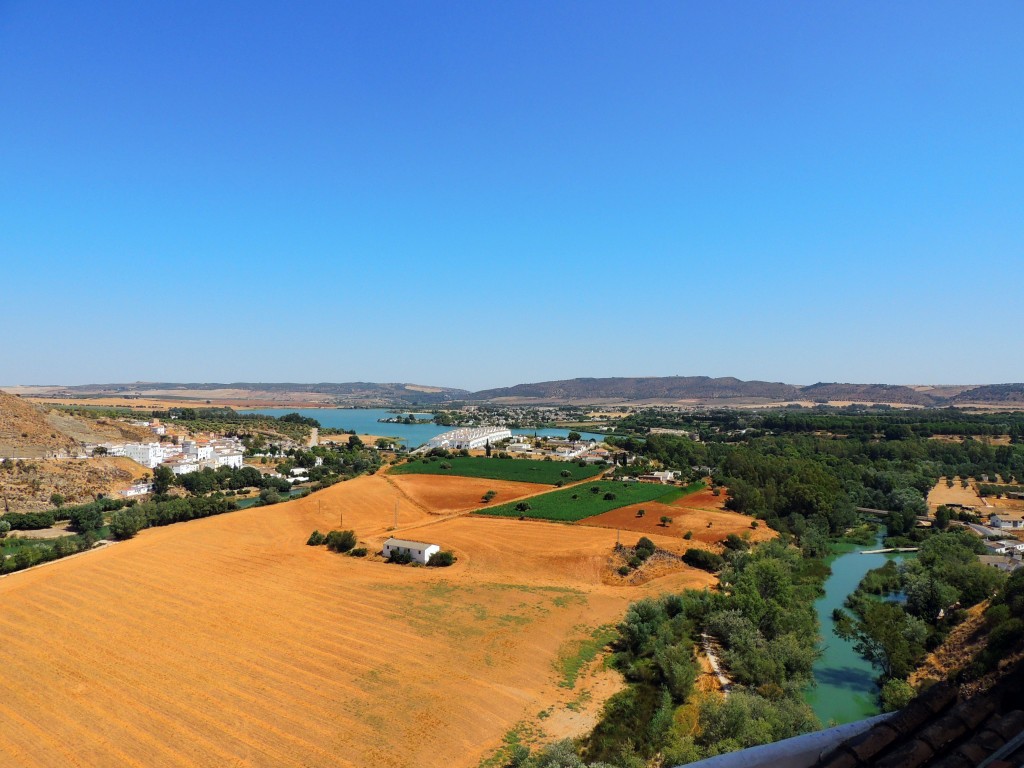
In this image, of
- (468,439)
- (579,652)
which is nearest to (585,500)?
(579,652)

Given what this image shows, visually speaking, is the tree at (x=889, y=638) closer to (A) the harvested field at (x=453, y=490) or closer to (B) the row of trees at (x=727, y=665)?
(B) the row of trees at (x=727, y=665)

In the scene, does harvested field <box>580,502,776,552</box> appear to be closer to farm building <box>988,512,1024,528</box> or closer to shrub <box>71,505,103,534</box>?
farm building <box>988,512,1024,528</box>

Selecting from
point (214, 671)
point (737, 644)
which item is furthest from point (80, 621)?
point (737, 644)

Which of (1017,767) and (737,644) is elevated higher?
(1017,767)

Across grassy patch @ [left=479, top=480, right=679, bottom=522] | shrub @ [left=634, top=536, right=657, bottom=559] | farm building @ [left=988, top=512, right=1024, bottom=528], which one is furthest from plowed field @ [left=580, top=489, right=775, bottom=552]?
farm building @ [left=988, top=512, right=1024, bottom=528]

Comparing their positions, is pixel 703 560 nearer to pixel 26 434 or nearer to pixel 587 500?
pixel 587 500

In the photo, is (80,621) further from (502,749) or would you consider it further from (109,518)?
(109,518)
